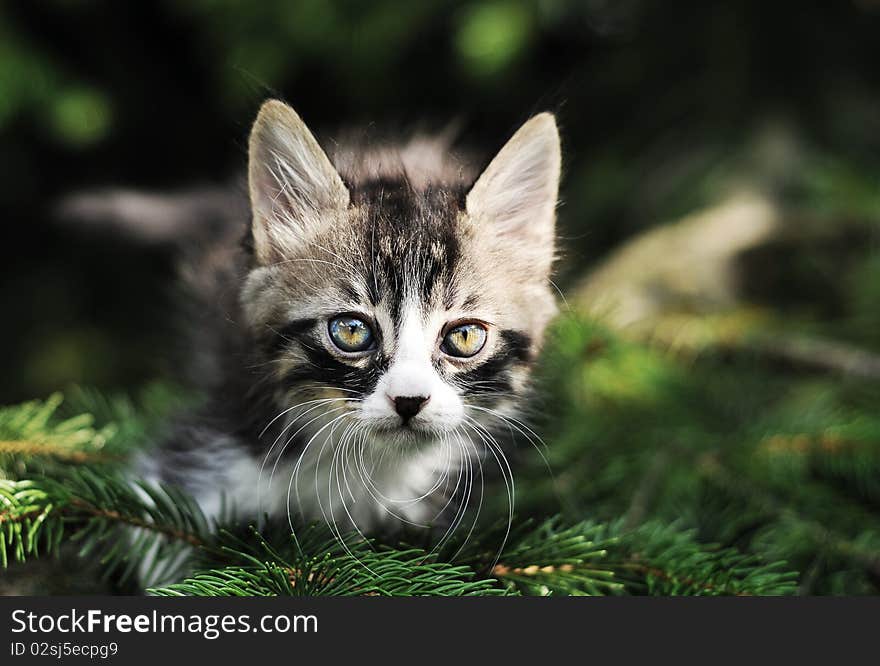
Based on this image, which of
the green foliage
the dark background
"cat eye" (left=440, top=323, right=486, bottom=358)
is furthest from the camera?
the dark background

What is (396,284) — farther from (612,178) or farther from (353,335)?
(612,178)

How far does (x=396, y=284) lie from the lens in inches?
41.8

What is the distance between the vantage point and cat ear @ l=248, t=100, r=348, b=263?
109 cm

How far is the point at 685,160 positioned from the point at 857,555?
1550 millimetres

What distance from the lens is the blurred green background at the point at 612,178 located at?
1.58 m

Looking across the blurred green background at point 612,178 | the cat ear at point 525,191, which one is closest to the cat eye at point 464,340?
the cat ear at point 525,191

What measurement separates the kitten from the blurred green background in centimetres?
37

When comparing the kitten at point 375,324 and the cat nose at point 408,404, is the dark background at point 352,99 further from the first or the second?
the cat nose at point 408,404

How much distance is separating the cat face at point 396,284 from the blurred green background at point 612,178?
414 mm

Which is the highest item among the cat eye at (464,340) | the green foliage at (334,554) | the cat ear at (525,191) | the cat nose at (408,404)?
the cat ear at (525,191)

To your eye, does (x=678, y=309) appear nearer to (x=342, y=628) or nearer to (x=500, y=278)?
(x=500, y=278)

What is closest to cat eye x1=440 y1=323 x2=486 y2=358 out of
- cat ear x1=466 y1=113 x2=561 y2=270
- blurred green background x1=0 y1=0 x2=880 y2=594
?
cat ear x1=466 y1=113 x2=561 y2=270

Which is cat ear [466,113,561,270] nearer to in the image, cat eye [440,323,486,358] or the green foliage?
cat eye [440,323,486,358]

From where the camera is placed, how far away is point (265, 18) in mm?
2254
